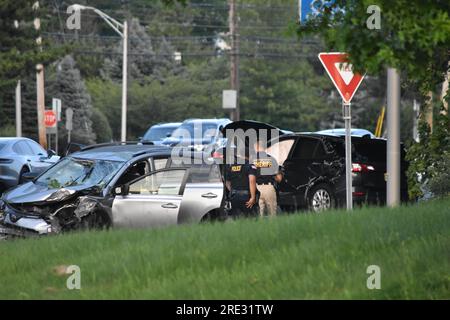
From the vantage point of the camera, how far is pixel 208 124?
3800 cm

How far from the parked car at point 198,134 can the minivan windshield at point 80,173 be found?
744 inches

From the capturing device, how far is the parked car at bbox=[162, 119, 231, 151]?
1421 inches

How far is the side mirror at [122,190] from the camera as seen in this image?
14.9 m

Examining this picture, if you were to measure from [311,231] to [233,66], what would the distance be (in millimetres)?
50968

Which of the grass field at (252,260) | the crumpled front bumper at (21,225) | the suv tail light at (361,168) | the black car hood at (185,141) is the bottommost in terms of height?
the black car hood at (185,141)

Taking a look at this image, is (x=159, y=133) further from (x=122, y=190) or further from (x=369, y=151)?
(x=122, y=190)

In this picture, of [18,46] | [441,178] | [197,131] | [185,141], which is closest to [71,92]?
[18,46]

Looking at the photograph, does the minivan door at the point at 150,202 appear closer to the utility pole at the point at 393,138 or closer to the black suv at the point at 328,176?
the utility pole at the point at 393,138

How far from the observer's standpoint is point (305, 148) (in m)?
21.4

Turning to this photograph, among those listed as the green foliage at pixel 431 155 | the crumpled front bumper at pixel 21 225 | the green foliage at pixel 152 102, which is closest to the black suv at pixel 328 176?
the green foliage at pixel 431 155

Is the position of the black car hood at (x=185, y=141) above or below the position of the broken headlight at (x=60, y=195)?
below

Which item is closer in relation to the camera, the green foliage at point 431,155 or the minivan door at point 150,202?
the minivan door at point 150,202

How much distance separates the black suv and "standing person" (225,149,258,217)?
330 cm
